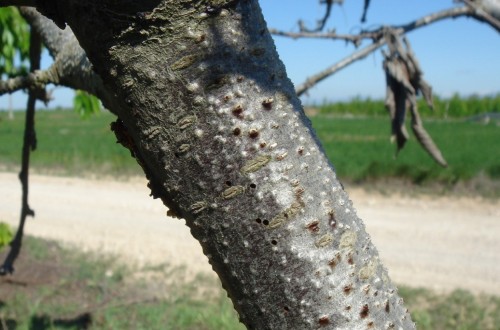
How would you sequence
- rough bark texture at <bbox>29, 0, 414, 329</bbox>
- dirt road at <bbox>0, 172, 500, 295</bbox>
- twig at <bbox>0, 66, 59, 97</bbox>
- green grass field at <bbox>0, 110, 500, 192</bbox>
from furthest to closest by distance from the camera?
green grass field at <bbox>0, 110, 500, 192</bbox> → dirt road at <bbox>0, 172, 500, 295</bbox> → twig at <bbox>0, 66, 59, 97</bbox> → rough bark texture at <bbox>29, 0, 414, 329</bbox>

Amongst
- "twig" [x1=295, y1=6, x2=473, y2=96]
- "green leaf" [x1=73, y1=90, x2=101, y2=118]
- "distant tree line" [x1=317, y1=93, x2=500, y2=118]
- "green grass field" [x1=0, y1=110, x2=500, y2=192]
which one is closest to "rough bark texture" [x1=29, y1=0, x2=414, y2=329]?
"twig" [x1=295, y1=6, x2=473, y2=96]

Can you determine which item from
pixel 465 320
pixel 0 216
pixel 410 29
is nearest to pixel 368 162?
pixel 0 216

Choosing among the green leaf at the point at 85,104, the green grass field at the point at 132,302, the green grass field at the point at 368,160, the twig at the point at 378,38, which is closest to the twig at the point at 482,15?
the twig at the point at 378,38

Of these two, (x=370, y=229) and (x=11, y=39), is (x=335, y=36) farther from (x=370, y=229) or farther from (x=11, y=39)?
(x=370, y=229)

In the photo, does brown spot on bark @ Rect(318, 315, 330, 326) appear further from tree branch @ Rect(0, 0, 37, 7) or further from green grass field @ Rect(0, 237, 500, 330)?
green grass field @ Rect(0, 237, 500, 330)

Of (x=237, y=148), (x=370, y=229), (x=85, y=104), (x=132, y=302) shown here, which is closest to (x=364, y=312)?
(x=237, y=148)

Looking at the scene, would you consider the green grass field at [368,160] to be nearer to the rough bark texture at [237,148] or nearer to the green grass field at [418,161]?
the green grass field at [418,161]
